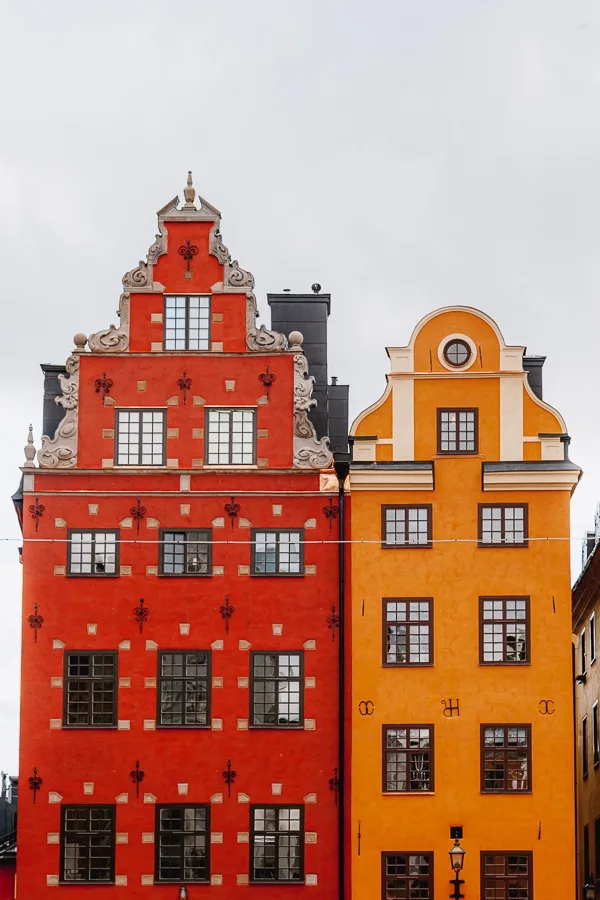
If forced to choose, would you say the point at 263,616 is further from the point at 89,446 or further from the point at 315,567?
the point at 89,446

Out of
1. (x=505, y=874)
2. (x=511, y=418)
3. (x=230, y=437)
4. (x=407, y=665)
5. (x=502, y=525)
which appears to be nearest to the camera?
(x=505, y=874)

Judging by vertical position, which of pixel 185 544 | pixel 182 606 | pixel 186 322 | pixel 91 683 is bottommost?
pixel 91 683

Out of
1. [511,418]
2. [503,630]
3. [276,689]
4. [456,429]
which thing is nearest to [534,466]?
[511,418]

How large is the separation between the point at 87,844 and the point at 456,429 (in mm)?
13474

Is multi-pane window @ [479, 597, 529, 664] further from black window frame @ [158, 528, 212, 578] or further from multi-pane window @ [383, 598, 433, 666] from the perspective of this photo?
black window frame @ [158, 528, 212, 578]

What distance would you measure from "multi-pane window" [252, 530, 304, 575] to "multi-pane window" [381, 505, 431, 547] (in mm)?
2112

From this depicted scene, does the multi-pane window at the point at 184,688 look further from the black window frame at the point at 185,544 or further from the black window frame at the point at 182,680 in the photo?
the black window frame at the point at 185,544

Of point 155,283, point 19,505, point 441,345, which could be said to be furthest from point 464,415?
point 19,505

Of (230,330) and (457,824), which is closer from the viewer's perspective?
(457,824)

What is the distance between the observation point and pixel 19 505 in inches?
1746

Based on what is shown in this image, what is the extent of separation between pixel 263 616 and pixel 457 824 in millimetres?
6791

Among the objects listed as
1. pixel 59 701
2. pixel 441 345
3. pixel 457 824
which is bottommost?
pixel 457 824

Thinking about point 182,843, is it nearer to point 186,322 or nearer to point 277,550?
point 277,550

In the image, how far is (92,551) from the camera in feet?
141
